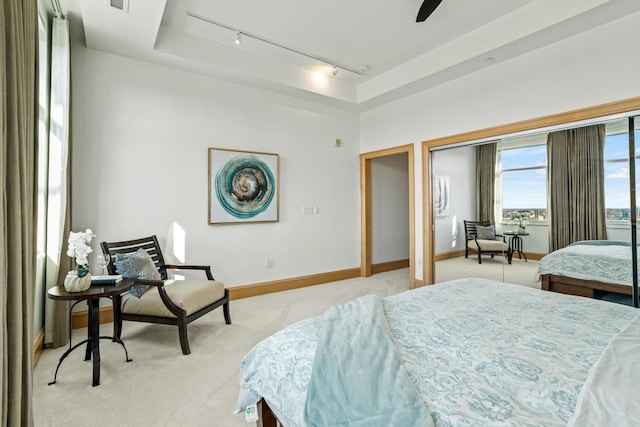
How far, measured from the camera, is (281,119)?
455cm

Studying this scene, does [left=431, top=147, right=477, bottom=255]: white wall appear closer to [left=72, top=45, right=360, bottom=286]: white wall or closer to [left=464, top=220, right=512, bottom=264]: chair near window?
[left=464, top=220, right=512, bottom=264]: chair near window

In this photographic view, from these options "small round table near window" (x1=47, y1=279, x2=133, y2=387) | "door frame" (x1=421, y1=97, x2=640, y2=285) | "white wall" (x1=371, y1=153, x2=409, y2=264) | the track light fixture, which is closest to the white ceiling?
the track light fixture

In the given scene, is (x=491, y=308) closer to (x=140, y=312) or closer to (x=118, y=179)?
(x=140, y=312)

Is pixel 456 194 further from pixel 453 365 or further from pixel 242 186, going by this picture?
pixel 453 365

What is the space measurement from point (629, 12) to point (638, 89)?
68 cm

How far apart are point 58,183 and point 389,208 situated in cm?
482

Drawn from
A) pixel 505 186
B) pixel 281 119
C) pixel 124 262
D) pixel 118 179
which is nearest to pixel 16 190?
pixel 124 262

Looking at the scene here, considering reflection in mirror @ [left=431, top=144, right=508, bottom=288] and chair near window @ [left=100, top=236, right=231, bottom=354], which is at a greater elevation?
reflection in mirror @ [left=431, top=144, right=508, bottom=288]

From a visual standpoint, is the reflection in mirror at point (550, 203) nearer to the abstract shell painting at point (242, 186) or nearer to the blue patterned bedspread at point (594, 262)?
the blue patterned bedspread at point (594, 262)

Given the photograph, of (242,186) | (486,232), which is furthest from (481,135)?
(242,186)

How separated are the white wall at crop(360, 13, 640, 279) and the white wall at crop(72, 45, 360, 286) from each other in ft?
4.05

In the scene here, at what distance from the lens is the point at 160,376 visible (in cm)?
226

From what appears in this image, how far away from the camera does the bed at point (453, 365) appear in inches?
35.4

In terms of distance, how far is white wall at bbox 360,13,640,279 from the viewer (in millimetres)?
2852
